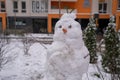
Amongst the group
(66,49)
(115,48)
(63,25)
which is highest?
(63,25)

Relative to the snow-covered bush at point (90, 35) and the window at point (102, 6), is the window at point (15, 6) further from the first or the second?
the snow-covered bush at point (90, 35)

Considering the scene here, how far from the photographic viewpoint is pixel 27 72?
12523 mm

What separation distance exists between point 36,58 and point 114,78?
11.9m

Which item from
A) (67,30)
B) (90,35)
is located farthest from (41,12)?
(67,30)

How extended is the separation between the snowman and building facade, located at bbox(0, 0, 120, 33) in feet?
76.2

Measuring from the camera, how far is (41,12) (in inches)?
1171

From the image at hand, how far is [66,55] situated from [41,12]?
24.6 m

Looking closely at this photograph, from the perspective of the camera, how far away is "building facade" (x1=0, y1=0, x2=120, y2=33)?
29297 millimetres

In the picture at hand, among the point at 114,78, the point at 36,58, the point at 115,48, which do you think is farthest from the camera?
the point at 36,58

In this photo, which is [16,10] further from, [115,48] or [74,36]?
[74,36]

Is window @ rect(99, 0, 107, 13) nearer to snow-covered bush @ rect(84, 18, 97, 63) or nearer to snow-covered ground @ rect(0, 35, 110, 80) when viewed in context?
snow-covered ground @ rect(0, 35, 110, 80)

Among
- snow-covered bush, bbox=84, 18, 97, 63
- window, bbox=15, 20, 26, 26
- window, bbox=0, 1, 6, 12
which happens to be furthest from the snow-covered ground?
window, bbox=0, 1, 6, 12

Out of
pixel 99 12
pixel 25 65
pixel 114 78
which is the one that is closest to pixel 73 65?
pixel 114 78

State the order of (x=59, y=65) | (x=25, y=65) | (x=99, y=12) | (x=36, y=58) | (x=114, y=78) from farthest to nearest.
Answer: (x=99, y=12) < (x=36, y=58) < (x=25, y=65) < (x=59, y=65) < (x=114, y=78)
